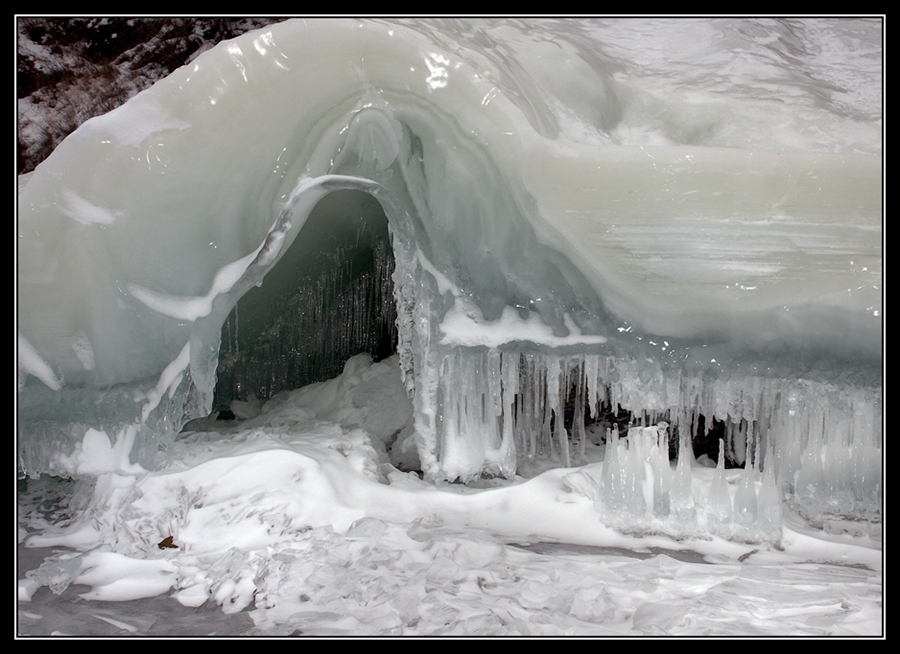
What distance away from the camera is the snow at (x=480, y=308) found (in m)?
2.40

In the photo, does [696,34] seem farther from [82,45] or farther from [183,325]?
[82,45]

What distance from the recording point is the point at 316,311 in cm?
392

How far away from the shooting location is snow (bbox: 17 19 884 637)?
7.87 feet

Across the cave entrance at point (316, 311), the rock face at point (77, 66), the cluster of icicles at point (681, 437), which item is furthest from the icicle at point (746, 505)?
the rock face at point (77, 66)

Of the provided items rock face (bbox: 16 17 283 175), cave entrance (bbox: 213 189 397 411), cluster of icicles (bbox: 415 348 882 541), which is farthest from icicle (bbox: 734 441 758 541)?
rock face (bbox: 16 17 283 175)

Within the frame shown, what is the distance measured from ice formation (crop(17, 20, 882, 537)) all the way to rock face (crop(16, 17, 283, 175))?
1113mm

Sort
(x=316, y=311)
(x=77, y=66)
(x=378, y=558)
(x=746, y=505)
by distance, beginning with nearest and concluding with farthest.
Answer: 1. (x=378, y=558)
2. (x=746, y=505)
3. (x=77, y=66)
4. (x=316, y=311)

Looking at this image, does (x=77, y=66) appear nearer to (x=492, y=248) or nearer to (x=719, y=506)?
(x=492, y=248)

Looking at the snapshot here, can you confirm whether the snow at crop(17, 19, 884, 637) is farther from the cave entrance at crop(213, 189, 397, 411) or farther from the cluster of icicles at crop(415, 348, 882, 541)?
the cave entrance at crop(213, 189, 397, 411)

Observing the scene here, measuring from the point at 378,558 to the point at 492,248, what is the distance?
1.16 metres

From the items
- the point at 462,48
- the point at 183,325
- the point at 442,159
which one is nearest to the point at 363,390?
the point at 183,325

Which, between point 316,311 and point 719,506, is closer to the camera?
point 719,506

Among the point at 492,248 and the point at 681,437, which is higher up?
the point at 492,248

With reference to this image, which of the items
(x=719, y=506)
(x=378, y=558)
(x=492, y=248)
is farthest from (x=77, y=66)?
(x=719, y=506)
